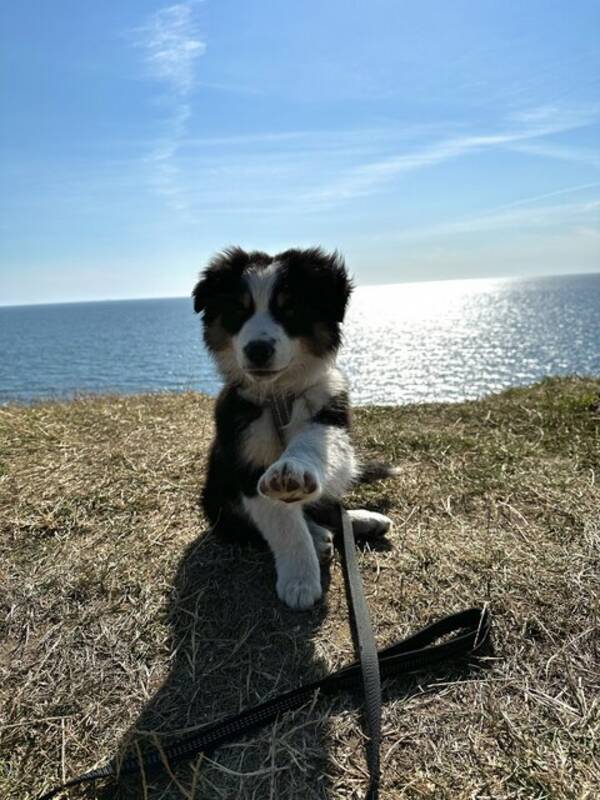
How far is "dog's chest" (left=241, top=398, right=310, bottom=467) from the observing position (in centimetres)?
318

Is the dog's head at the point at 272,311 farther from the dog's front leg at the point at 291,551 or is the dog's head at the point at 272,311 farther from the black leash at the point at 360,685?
the black leash at the point at 360,685

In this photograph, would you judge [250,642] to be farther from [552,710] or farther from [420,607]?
[552,710]

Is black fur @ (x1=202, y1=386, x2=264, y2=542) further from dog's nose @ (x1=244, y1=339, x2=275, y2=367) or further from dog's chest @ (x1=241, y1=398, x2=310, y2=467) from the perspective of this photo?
dog's nose @ (x1=244, y1=339, x2=275, y2=367)

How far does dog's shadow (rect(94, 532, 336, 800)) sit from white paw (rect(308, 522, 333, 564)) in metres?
0.12

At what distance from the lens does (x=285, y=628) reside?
8.89 feet

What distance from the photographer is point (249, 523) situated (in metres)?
3.35

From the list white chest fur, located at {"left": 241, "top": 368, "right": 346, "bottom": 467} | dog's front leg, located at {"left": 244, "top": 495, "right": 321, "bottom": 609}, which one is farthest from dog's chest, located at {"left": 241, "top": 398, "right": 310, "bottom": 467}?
dog's front leg, located at {"left": 244, "top": 495, "right": 321, "bottom": 609}

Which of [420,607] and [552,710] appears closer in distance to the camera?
[552,710]

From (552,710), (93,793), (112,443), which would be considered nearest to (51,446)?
(112,443)

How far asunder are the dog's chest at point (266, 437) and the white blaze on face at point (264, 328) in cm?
29

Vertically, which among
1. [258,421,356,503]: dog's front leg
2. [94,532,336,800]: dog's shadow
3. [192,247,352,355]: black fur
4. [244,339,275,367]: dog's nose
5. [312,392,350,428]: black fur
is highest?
[192,247,352,355]: black fur

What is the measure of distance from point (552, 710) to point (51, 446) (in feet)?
13.2

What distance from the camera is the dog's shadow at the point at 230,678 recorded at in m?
2.00

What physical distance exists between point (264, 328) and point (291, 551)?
1.15m
